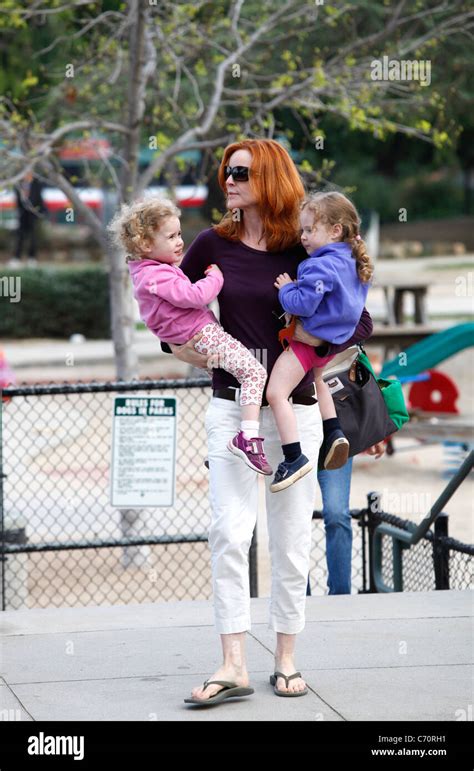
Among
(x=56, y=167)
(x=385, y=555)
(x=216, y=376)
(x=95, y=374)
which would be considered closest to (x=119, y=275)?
(x=56, y=167)

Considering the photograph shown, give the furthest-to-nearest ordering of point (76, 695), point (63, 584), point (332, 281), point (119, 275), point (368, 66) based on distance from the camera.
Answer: point (368, 66) < point (119, 275) < point (63, 584) < point (76, 695) < point (332, 281)

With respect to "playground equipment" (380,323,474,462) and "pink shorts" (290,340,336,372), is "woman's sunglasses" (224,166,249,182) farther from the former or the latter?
"playground equipment" (380,323,474,462)

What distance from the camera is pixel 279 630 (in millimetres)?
4340

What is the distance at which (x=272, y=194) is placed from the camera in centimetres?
419

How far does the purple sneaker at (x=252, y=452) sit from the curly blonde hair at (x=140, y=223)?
74cm

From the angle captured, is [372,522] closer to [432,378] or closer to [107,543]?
[107,543]

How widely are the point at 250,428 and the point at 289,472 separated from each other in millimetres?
205

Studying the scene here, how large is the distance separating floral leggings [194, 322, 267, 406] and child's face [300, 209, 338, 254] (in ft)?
1.42

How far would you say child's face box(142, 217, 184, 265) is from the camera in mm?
4176

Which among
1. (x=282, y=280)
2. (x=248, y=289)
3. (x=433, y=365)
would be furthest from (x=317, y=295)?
(x=433, y=365)

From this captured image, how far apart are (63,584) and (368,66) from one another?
466cm

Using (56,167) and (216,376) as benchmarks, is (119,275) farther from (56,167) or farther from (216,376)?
(216,376)

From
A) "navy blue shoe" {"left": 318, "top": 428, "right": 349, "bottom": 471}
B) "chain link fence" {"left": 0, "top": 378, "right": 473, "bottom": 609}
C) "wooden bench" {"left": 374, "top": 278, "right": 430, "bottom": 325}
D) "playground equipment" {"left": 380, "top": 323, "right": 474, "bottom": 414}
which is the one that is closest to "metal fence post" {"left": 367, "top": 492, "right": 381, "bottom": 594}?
"chain link fence" {"left": 0, "top": 378, "right": 473, "bottom": 609}

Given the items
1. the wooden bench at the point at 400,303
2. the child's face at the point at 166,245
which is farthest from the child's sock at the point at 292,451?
the wooden bench at the point at 400,303
